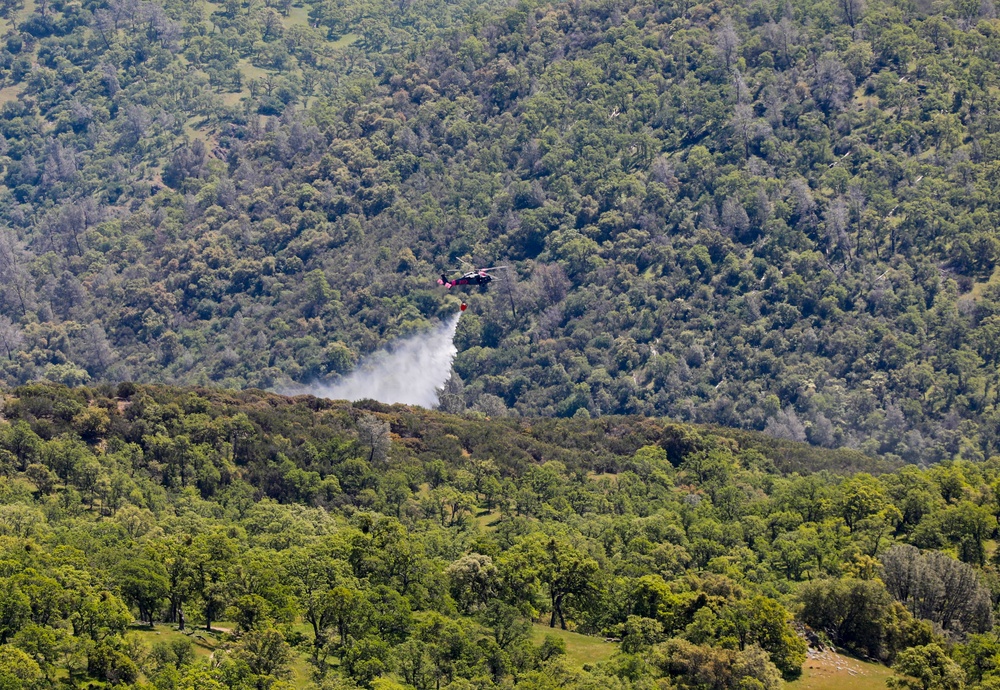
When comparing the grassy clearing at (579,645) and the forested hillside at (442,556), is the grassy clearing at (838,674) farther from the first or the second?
the grassy clearing at (579,645)

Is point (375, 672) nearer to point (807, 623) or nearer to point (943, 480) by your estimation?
point (807, 623)

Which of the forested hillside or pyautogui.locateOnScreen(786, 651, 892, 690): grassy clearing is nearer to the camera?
the forested hillside

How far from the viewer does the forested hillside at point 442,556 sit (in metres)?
103

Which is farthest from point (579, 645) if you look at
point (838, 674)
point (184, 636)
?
point (184, 636)

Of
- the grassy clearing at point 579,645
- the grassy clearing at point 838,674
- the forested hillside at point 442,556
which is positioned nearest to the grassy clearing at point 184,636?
the forested hillside at point 442,556

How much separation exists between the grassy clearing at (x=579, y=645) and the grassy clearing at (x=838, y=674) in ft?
43.2

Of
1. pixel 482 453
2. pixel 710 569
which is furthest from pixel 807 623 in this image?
pixel 482 453

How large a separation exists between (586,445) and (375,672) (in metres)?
81.7

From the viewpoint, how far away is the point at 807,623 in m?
118

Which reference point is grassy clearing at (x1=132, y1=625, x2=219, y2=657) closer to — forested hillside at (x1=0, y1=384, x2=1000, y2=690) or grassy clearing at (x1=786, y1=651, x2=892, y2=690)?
forested hillside at (x1=0, y1=384, x2=1000, y2=690)

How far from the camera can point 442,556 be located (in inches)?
5148

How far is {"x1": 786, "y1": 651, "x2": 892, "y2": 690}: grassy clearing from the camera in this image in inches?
4257

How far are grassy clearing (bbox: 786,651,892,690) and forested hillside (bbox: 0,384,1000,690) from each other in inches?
70.8

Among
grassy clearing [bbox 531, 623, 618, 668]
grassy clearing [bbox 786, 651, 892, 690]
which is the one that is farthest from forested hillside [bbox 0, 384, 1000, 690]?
grassy clearing [bbox 786, 651, 892, 690]
